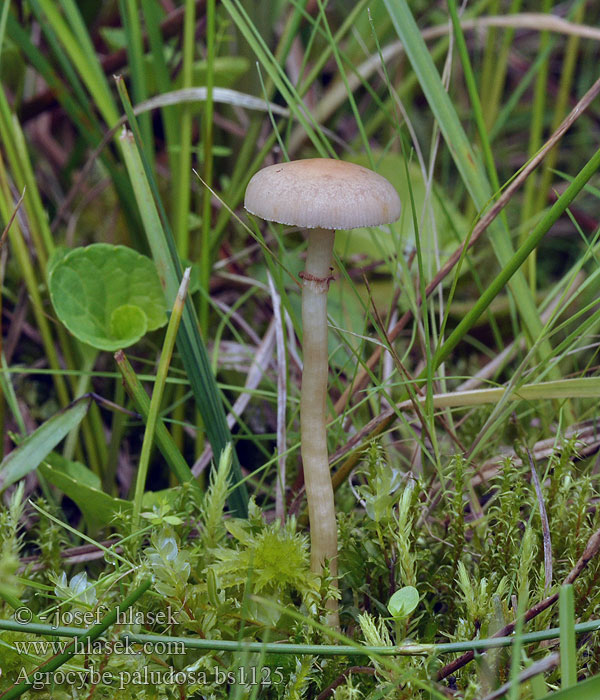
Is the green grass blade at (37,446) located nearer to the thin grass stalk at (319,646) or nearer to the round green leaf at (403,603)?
the thin grass stalk at (319,646)

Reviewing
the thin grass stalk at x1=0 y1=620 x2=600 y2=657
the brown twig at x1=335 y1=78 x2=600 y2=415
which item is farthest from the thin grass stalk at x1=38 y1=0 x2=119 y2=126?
the thin grass stalk at x1=0 y1=620 x2=600 y2=657

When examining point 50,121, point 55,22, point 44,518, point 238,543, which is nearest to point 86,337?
point 44,518

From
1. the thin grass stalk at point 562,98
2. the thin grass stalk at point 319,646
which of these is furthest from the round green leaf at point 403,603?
the thin grass stalk at point 562,98

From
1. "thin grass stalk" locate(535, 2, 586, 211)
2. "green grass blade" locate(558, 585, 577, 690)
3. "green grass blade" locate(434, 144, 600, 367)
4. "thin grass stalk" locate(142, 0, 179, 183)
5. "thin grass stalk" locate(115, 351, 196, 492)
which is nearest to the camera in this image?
"green grass blade" locate(558, 585, 577, 690)

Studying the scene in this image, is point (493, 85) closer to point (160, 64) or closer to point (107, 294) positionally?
point (160, 64)

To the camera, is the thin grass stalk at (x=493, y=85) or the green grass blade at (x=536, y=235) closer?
the green grass blade at (x=536, y=235)

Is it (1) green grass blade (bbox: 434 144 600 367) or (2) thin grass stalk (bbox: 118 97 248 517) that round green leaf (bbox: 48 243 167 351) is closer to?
(2) thin grass stalk (bbox: 118 97 248 517)

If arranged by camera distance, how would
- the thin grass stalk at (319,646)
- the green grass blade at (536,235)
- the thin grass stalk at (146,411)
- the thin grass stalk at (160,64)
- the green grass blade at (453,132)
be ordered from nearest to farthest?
the thin grass stalk at (319,646)
the green grass blade at (536,235)
the thin grass stalk at (146,411)
the green grass blade at (453,132)
the thin grass stalk at (160,64)
